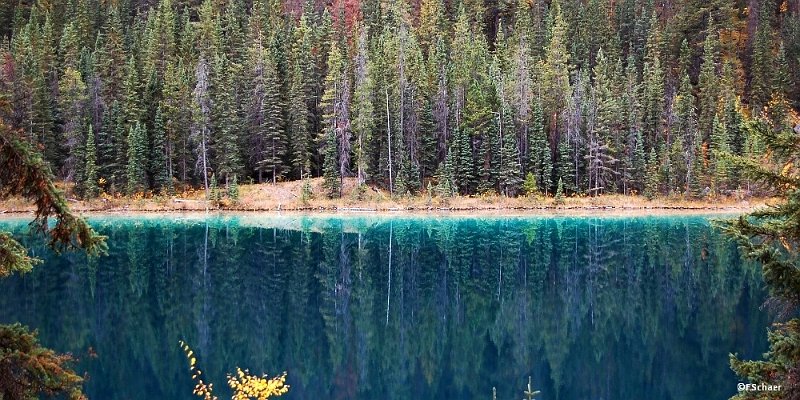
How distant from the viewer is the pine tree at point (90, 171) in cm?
6134

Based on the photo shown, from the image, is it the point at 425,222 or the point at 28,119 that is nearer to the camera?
the point at 425,222

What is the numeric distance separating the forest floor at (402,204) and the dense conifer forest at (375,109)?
137 cm

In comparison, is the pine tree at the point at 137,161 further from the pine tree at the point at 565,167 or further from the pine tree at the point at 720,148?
the pine tree at the point at 720,148

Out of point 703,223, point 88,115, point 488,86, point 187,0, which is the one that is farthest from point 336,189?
point 187,0

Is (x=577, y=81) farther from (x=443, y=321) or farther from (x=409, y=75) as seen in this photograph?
(x=443, y=321)

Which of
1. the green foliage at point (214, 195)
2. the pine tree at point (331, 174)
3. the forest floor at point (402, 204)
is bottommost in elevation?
the forest floor at point (402, 204)

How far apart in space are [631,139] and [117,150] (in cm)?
4843

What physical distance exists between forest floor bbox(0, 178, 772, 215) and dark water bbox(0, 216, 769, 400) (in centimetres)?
1608

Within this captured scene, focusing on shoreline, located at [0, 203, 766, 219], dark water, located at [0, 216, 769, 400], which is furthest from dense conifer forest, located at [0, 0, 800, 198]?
dark water, located at [0, 216, 769, 400]

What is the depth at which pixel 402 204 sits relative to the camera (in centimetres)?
6238

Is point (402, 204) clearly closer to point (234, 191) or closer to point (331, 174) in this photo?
point (331, 174)

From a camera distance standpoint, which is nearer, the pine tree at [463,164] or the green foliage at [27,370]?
the green foliage at [27,370]

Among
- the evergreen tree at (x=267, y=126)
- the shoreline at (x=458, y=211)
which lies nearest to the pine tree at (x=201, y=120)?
the evergreen tree at (x=267, y=126)

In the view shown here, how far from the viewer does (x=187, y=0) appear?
97812 mm
